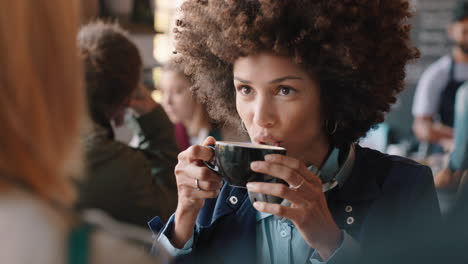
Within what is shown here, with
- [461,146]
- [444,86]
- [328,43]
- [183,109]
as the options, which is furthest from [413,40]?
[328,43]

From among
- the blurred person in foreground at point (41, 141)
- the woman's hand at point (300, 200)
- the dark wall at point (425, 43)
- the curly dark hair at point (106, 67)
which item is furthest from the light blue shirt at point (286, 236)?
the dark wall at point (425, 43)

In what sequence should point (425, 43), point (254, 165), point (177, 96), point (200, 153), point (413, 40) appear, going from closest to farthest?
1. point (254, 165)
2. point (200, 153)
3. point (177, 96)
4. point (413, 40)
5. point (425, 43)

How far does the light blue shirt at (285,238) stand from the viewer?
47.4 inches

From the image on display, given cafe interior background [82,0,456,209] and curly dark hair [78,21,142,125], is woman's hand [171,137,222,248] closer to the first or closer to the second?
curly dark hair [78,21,142,125]

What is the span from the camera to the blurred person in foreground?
0.60 m

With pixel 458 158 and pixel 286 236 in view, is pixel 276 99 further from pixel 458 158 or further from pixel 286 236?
pixel 458 158

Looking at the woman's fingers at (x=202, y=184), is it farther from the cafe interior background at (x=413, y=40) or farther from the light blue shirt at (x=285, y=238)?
the cafe interior background at (x=413, y=40)

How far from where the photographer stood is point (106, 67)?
1778 mm

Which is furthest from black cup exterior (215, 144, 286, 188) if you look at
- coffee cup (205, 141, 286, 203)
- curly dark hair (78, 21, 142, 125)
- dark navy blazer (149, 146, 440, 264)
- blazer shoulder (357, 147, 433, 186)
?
curly dark hair (78, 21, 142, 125)

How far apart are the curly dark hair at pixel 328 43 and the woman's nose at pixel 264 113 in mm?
103

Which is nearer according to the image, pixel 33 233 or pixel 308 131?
pixel 33 233

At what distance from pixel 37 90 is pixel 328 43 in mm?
699

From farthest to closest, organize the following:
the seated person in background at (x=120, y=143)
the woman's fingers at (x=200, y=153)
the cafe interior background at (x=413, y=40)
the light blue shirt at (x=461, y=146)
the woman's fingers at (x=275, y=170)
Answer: the cafe interior background at (x=413, y=40)
the light blue shirt at (x=461, y=146)
the seated person in background at (x=120, y=143)
the woman's fingers at (x=200, y=153)
the woman's fingers at (x=275, y=170)

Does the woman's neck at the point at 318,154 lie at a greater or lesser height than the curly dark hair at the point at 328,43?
lesser
